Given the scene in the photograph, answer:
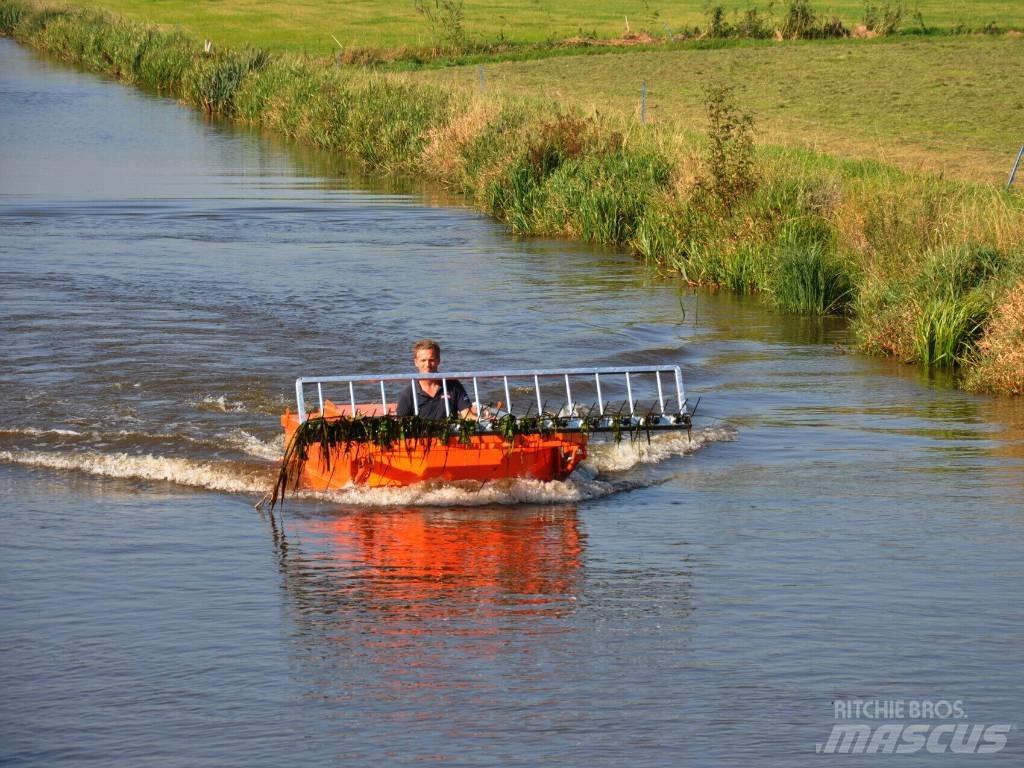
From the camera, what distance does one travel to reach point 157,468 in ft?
45.6

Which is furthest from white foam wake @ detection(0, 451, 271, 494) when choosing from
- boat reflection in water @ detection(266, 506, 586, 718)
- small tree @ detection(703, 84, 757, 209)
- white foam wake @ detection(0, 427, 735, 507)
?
small tree @ detection(703, 84, 757, 209)

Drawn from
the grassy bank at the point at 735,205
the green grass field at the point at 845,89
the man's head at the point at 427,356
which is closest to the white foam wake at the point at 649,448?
the man's head at the point at 427,356

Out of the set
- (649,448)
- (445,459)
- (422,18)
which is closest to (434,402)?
(445,459)

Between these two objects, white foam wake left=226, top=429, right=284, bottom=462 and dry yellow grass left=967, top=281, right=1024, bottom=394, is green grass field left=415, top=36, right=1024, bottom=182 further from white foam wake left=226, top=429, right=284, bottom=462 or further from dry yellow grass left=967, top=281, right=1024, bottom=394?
white foam wake left=226, top=429, right=284, bottom=462

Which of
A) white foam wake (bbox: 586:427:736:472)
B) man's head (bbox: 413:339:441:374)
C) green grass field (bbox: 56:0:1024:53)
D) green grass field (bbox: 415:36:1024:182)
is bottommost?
white foam wake (bbox: 586:427:736:472)

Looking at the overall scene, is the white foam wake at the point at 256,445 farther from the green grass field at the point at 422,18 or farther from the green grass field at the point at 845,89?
the green grass field at the point at 422,18

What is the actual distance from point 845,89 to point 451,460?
41897 mm

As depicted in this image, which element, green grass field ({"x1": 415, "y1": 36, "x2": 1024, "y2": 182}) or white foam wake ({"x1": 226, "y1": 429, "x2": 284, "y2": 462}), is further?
green grass field ({"x1": 415, "y1": 36, "x2": 1024, "y2": 182})

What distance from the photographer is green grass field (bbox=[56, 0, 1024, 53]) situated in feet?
243

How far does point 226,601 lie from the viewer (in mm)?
10102

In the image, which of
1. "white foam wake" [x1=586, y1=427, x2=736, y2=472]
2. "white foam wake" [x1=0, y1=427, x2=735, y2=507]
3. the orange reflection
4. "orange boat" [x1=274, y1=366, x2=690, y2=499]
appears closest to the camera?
the orange reflection

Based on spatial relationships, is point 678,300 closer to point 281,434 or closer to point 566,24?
point 281,434

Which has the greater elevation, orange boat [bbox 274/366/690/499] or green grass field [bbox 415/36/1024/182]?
green grass field [bbox 415/36/1024/182]

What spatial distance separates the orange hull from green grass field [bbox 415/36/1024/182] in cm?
1991
